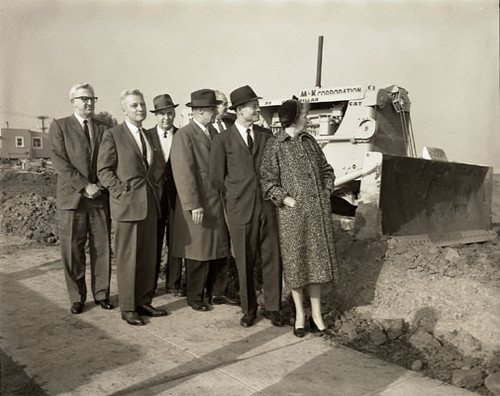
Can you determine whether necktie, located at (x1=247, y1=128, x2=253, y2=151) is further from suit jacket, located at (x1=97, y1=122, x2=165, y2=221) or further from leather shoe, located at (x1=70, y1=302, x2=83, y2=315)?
leather shoe, located at (x1=70, y1=302, x2=83, y2=315)

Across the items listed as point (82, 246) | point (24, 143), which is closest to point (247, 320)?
point (82, 246)

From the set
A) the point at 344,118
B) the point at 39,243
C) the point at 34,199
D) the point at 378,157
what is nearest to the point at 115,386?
A: the point at 378,157

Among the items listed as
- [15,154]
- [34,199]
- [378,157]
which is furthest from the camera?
[15,154]

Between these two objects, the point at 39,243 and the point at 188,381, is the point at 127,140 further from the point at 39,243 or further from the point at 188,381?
the point at 39,243

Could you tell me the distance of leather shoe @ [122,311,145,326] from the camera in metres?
3.92

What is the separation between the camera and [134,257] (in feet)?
13.3

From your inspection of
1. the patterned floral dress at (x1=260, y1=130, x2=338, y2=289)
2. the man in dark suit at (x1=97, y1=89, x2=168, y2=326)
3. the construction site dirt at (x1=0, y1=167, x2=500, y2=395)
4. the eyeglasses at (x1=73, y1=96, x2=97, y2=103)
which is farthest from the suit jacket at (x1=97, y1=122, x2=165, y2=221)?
the construction site dirt at (x1=0, y1=167, x2=500, y2=395)

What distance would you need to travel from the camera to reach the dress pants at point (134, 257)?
404 cm

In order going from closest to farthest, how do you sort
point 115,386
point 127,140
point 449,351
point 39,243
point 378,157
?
point 115,386, point 449,351, point 127,140, point 378,157, point 39,243

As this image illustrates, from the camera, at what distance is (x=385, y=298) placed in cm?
441

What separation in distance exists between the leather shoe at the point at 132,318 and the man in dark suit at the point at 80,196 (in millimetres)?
375

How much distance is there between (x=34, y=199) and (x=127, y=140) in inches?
258

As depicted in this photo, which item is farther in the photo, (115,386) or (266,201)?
(266,201)

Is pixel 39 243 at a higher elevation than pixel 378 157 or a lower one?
lower
